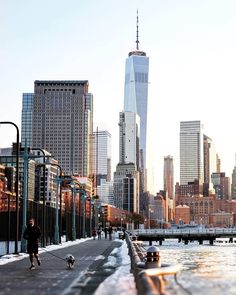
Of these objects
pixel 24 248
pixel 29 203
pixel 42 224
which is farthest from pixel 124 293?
pixel 42 224

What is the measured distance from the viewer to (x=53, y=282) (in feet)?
63.9

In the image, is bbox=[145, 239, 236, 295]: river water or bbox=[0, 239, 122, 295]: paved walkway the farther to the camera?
bbox=[145, 239, 236, 295]: river water

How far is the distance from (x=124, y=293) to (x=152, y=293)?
181 inches

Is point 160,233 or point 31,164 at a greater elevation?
point 31,164

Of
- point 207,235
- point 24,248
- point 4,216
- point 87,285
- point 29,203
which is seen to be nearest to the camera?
point 87,285

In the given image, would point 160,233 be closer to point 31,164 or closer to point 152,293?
point 31,164

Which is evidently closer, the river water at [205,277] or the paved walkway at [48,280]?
the paved walkway at [48,280]

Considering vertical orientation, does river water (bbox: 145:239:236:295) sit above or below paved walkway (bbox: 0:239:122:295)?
below

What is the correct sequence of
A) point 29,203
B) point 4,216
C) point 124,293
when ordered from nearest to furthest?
point 124,293, point 4,216, point 29,203

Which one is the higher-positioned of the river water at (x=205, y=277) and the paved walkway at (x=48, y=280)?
the paved walkway at (x=48, y=280)

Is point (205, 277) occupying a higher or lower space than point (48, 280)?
lower

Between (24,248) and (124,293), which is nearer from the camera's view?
(124,293)

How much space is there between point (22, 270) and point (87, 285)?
7.36 metres

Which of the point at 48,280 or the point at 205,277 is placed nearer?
the point at 48,280
